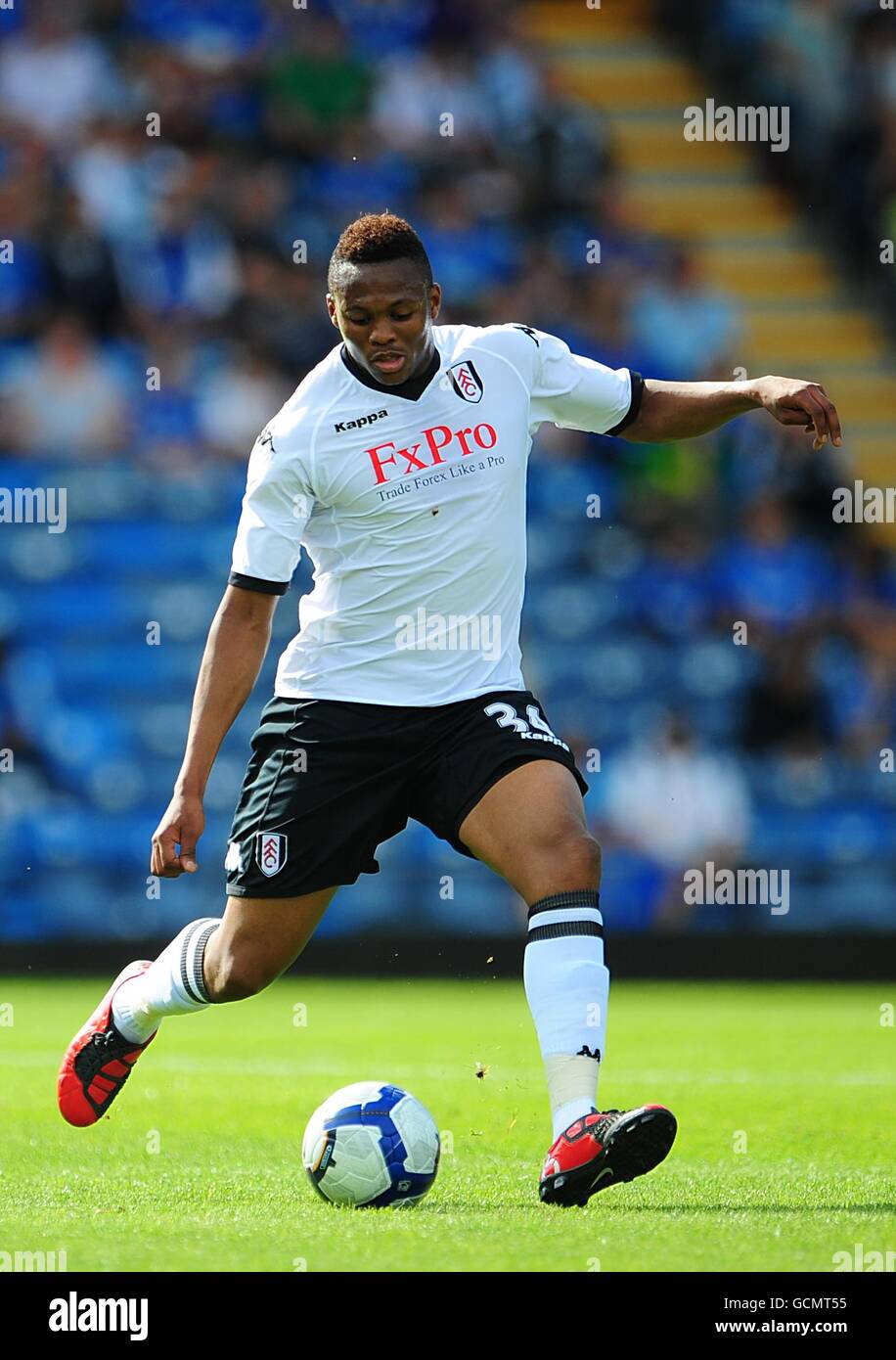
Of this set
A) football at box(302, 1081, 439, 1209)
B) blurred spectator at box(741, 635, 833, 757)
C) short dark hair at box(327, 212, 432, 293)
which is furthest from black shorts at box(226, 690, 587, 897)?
blurred spectator at box(741, 635, 833, 757)

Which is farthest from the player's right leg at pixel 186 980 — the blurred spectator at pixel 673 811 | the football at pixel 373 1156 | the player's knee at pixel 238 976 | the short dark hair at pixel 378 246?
the blurred spectator at pixel 673 811

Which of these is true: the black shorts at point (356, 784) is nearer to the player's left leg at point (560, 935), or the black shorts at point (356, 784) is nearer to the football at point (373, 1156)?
the player's left leg at point (560, 935)

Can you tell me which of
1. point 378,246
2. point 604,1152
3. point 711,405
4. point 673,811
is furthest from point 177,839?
point 673,811

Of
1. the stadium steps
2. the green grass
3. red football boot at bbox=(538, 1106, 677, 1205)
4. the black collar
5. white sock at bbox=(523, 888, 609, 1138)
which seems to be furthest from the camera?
the stadium steps

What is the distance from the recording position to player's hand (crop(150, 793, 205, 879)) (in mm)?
5152

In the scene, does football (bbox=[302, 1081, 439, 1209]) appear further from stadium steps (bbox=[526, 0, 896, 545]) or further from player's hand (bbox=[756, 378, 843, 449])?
stadium steps (bbox=[526, 0, 896, 545])

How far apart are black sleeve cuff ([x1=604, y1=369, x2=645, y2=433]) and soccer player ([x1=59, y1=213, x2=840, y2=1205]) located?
104 millimetres

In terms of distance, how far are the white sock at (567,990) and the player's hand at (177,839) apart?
86 centimetres

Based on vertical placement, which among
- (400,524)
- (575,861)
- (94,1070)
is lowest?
(94,1070)

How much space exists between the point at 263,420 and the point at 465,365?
879cm

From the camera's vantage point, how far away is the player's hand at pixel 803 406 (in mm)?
5223

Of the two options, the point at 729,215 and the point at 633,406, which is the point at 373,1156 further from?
the point at 729,215

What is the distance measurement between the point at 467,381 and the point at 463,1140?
226 centimetres

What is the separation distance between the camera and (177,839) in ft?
17.0
